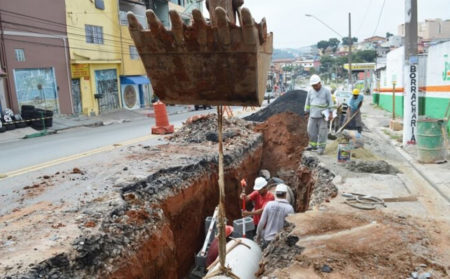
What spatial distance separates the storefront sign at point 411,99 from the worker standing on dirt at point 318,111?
2515mm

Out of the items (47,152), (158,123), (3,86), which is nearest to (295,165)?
(158,123)

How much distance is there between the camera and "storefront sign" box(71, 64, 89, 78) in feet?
79.8

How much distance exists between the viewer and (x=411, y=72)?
9938mm

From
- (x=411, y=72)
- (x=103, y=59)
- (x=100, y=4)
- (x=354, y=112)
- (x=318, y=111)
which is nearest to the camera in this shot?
(x=318, y=111)

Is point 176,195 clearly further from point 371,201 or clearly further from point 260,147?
point 260,147

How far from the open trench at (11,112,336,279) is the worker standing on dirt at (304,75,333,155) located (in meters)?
0.68

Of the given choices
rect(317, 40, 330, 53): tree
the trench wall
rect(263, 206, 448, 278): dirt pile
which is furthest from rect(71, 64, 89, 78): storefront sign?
rect(317, 40, 330, 53): tree

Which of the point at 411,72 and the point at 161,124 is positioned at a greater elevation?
the point at 411,72

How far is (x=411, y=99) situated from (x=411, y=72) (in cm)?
70

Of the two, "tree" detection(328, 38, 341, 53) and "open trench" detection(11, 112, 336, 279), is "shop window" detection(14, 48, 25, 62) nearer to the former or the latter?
"open trench" detection(11, 112, 336, 279)

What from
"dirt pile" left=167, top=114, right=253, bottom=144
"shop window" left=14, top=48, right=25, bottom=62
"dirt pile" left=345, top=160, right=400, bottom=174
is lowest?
"dirt pile" left=345, top=160, right=400, bottom=174

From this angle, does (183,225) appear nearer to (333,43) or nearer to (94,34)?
(94,34)

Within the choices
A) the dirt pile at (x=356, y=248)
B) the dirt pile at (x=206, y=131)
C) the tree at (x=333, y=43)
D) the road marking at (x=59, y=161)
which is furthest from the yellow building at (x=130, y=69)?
the tree at (x=333, y=43)

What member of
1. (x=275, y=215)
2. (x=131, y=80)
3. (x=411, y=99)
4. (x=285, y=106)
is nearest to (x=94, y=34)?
(x=131, y=80)
